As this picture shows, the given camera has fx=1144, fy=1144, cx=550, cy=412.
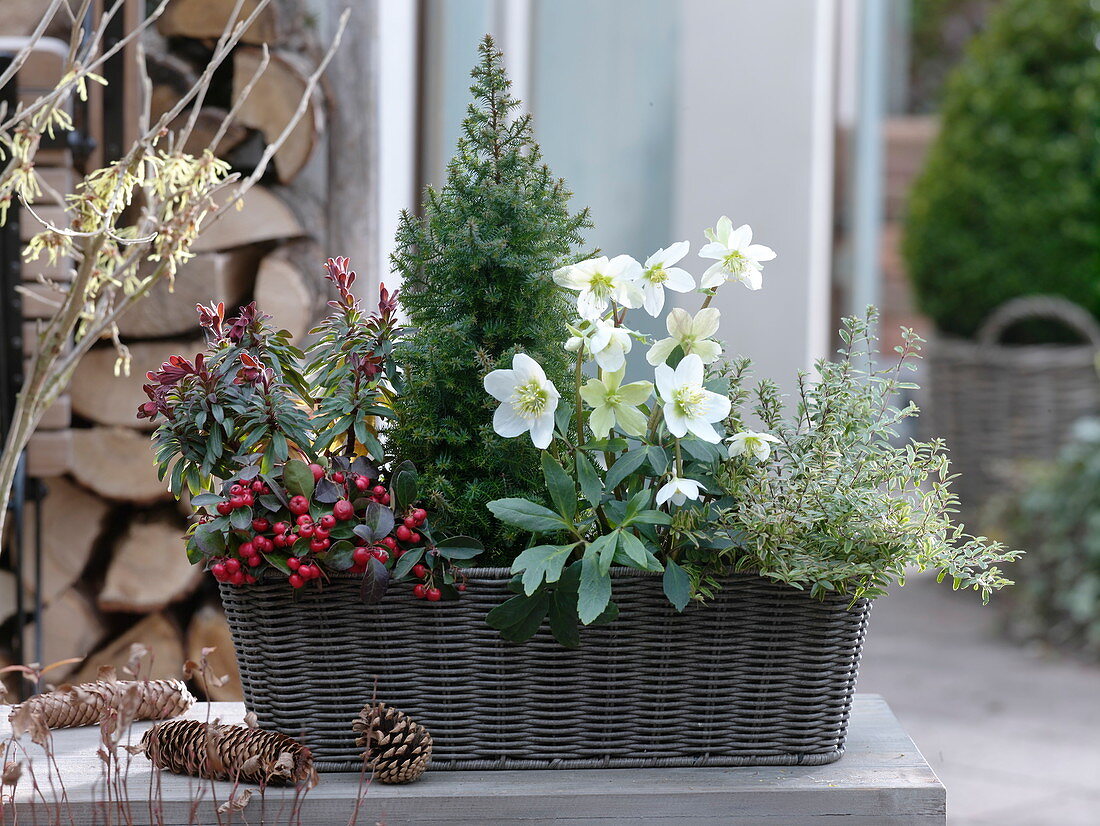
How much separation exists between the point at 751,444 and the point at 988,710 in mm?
2539

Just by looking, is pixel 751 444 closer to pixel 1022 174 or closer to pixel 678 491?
pixel 678 491

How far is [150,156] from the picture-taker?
3.56ft

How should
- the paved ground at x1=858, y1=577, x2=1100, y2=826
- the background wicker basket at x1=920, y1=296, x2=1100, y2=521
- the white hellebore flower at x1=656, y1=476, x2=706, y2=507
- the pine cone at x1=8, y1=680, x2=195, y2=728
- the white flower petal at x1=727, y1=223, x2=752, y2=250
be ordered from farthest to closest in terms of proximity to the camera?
the background wicker basket at x1=920, y1=296, x2=1100, y2=521 → the paved ground at x1=858, y1=577, x2=1100, y2=826 → the pine cone at x1=8, y1=680, x2=195, y2=728 → the white flower petal at x1=727, y1=223, x2=752, y2=250 → the white hellebore flower at x1=656, y1=476, x2=706, y2=507

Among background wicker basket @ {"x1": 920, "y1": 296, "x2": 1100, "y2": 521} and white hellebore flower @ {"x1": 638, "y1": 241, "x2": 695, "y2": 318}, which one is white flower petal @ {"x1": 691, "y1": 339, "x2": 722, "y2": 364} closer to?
white hellebore flower @ {"x1": 638, "y1": 241, "x2": 695, "y2": 318}

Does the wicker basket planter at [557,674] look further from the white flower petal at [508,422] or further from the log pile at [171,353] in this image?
the log pile at [171,353]

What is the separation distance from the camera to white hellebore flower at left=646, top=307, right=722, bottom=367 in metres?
0.99

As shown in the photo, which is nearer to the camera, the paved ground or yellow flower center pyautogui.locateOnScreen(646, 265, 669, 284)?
yellow flower center pyautogui.locateOnScreen(646, 265, 669, 284)

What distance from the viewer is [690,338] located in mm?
994

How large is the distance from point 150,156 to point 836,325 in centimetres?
326

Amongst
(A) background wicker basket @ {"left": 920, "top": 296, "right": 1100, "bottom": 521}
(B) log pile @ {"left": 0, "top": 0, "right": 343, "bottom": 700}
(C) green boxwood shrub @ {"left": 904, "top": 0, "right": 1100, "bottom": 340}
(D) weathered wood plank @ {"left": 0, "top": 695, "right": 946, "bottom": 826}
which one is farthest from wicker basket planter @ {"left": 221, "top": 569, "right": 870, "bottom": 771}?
(C) green boxwood shrub @ {"left": 904, "top": 0, "right": 1100, "bottom": 340}

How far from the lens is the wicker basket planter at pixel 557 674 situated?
0.97 m

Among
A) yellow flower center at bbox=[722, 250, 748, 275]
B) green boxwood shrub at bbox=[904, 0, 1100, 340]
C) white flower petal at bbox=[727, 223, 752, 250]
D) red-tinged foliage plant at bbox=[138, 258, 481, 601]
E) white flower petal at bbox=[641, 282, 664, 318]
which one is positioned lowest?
red-tinged foliage plant at bbox=[138, 258, 481, 601]

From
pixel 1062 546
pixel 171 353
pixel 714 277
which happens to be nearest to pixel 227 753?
pixel 714 277

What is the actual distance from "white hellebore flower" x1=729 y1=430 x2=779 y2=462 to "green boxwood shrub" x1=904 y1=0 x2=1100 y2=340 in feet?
12.4
